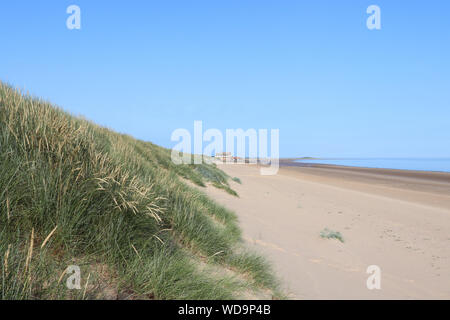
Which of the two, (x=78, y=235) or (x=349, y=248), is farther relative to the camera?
(x=349, y=248)

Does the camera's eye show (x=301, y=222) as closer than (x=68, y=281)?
No

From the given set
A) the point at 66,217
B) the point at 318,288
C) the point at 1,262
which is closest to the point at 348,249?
the point at 318,288

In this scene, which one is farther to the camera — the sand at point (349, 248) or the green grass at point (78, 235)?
the sand at point (349, 248)

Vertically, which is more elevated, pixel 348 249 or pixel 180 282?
pixel 180 282

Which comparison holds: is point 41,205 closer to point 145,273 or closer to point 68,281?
point 68,281

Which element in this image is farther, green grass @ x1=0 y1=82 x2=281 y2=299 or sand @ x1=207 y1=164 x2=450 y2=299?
sand @ x1=207 y1=164 x2=450 y2=299

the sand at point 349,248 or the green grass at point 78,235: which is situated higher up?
the green grass at point 78,235

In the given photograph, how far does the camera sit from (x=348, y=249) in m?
6.59

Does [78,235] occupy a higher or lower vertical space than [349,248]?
higher

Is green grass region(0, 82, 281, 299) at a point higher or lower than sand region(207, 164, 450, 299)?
higher

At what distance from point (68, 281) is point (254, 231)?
5.21m

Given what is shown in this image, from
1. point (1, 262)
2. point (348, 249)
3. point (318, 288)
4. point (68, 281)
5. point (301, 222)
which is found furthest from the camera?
point (301, 222)

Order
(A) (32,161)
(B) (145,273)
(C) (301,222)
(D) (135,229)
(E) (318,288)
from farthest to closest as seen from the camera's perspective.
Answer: (C) (301,222) < (E) (318,288) < (D) (135,229) < (A) (32,161) < (B) (145,273)
